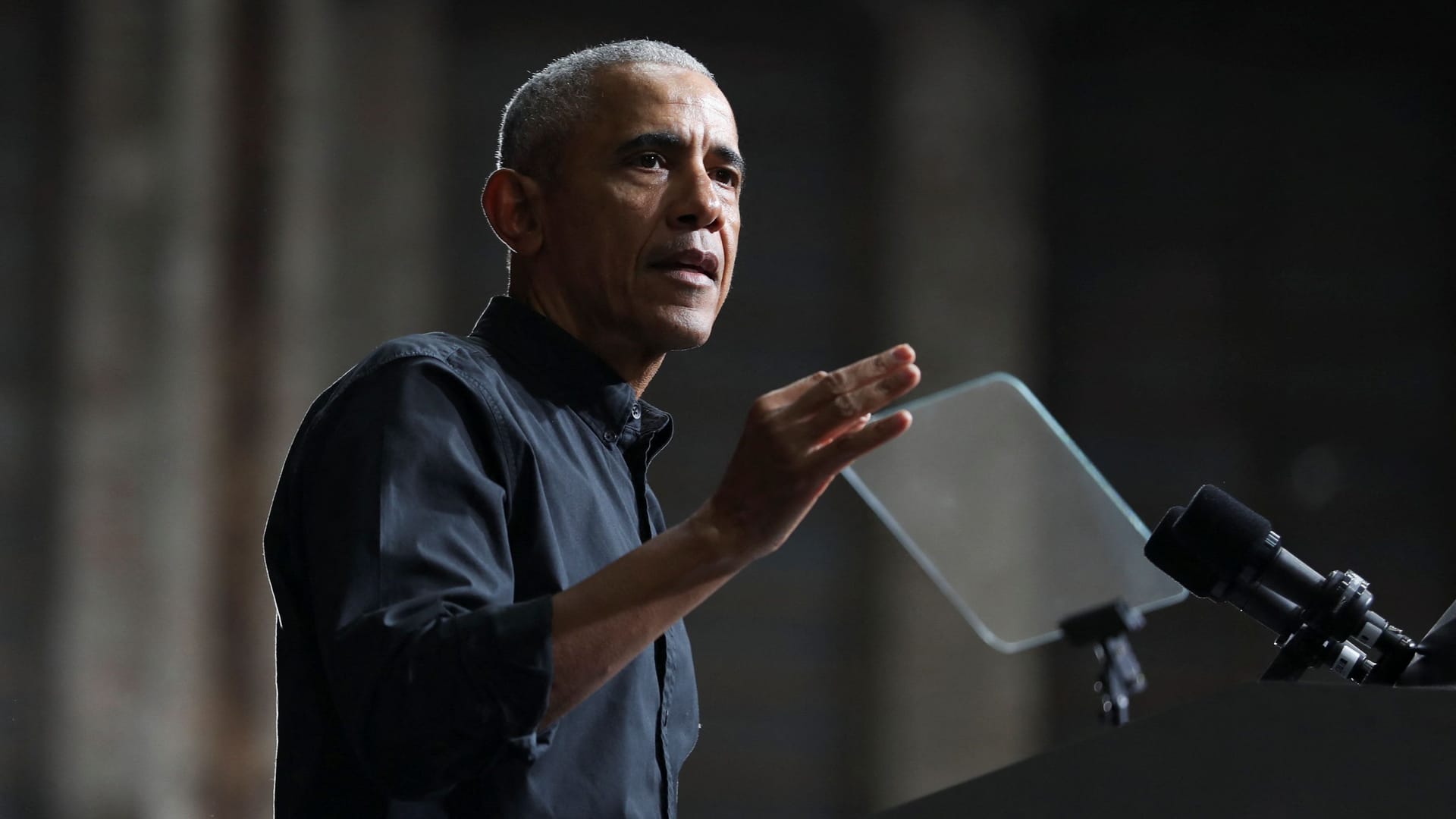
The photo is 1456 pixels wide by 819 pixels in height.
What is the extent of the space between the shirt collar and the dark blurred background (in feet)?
6.33

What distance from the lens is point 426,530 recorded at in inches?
38.2

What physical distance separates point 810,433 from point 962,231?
273 centimetres

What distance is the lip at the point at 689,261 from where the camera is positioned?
1307 millimetres

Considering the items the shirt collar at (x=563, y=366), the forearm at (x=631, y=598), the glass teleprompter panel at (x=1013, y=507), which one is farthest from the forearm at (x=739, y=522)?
the glass teleprompter panel at (x=1013, y=507)

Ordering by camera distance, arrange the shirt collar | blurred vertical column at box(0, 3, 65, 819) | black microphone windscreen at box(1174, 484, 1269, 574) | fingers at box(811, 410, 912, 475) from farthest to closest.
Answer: blurred vertical column at box(0, 3, 65, 819), the shirt collar, black microphone windscreen at box(1174, 484, 1269, 574), fingers at box(811, 410, 912, 475)

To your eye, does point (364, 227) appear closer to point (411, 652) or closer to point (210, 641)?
point (210, 641)

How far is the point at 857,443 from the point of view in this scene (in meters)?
0.86

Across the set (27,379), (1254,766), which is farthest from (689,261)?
(27,379)

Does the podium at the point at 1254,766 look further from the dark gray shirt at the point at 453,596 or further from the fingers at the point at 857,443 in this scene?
the dark gray shirt at the point at 453,596

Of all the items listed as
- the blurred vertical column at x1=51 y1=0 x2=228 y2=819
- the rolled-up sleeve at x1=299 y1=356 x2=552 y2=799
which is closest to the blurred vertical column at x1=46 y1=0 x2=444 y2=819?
the blurred vertical column at x1=51 y1=0 x2=228 y2=819

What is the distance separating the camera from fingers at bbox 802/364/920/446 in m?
0.86

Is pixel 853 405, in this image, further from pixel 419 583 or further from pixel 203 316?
pixel 203 316

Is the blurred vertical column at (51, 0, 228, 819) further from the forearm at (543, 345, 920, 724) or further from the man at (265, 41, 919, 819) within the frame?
the forearm at (543, 345, 920, 724)

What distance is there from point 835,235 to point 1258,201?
111 centimetres
